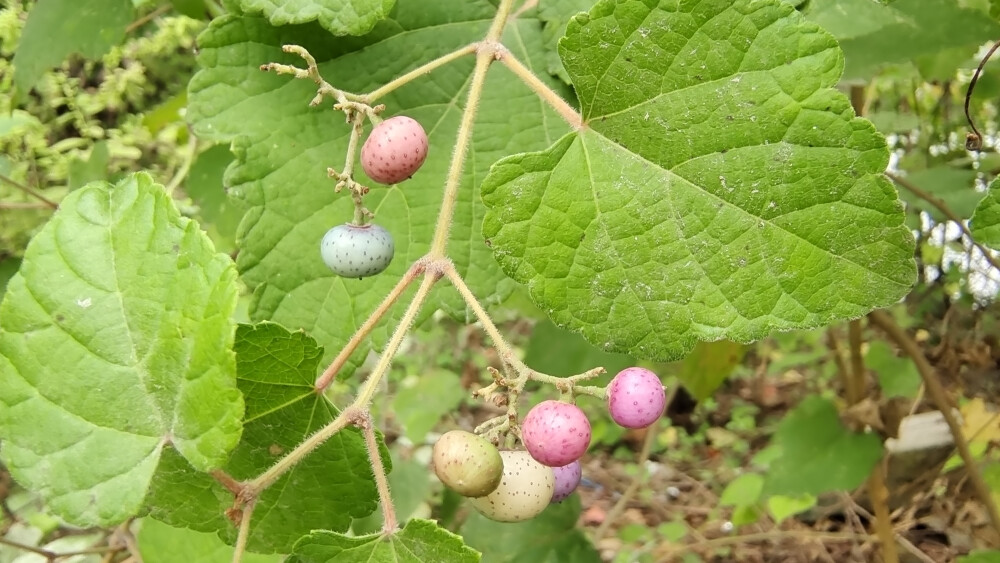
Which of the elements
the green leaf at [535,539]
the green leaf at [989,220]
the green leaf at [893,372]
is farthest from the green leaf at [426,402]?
the green leaf at [989,220]

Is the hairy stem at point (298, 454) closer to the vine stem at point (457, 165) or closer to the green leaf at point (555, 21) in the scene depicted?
the vine stem at point (457, 165)

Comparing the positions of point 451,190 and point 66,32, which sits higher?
point 66,32

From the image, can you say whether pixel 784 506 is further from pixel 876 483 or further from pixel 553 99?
pixel 553 99

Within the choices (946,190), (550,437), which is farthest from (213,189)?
(946,190)

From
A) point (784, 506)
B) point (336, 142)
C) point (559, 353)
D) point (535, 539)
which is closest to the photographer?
point (336, 142)

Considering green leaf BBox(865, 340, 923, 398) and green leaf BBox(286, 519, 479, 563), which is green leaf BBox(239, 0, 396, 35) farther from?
green leaf BBox(865, 340, 923, 398)
